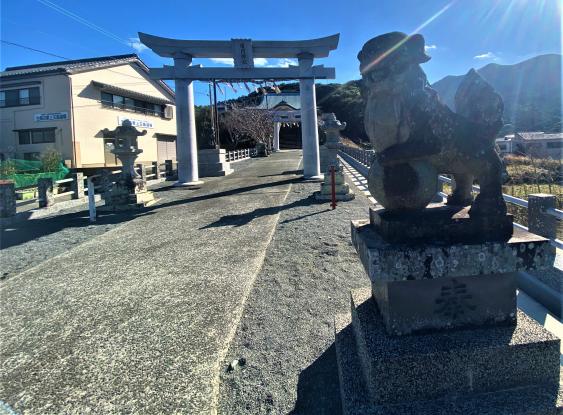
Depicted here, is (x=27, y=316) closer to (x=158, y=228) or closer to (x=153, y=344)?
(x=153, y=344)

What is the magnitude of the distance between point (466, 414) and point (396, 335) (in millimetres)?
413

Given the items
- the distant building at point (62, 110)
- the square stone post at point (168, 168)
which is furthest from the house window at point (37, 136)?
the square stone post at point (168, 168)

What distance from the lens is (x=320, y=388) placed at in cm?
213

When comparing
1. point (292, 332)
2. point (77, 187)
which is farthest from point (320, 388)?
point (77, 187)

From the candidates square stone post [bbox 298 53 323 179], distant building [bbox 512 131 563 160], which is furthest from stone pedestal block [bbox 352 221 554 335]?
distant building [bbox 512 131 563 160]

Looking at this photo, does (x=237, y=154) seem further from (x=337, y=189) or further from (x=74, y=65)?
(x=337, y=189)

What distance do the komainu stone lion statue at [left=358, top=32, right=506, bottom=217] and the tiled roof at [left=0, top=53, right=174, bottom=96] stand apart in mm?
26111

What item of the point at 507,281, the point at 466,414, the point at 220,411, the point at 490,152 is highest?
the point at 490,152

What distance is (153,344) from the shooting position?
274cm

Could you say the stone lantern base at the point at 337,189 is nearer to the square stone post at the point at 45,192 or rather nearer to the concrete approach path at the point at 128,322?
the concrete approach path at the point at 128,322

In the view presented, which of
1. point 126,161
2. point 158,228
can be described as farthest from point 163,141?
point 158,228

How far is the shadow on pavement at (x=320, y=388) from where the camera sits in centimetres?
197

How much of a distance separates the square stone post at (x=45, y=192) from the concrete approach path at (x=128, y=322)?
4.33 meters

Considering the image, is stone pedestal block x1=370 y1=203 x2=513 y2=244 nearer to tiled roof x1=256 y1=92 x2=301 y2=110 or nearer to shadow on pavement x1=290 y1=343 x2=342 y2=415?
shadow on pavement x1=290 y1=343 x2=342 y2=415
